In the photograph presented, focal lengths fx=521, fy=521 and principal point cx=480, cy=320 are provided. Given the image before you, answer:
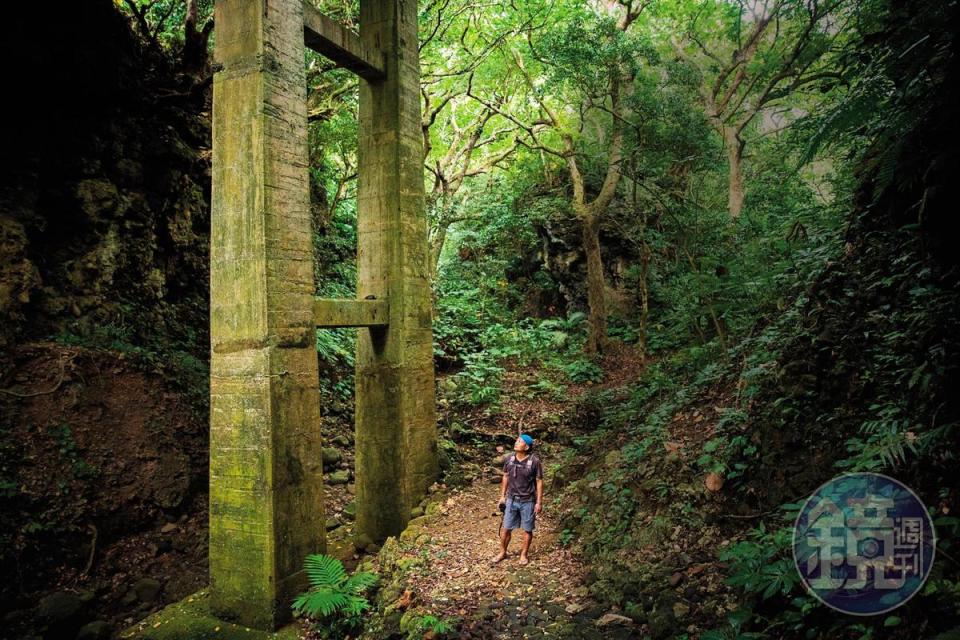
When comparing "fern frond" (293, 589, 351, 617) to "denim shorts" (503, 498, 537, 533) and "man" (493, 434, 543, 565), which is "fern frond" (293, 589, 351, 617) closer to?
"man" (493, 434, 543, 565)

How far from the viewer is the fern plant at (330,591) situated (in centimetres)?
575

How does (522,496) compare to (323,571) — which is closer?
Answer: (323,571)

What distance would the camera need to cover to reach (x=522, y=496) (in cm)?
643

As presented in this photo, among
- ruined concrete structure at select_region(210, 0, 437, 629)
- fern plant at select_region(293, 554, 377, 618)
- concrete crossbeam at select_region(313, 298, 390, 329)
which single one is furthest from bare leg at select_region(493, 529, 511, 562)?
concrete crossbeam at select_region(313, 298, 390, 329)

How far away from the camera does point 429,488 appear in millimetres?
8945

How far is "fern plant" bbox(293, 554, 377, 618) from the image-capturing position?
227 inches

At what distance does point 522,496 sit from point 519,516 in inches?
11.1

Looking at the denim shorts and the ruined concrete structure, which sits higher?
the ruined concrete structure

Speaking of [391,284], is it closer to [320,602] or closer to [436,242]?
[320,602]

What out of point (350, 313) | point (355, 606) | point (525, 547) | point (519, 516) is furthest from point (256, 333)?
point (525, 547)

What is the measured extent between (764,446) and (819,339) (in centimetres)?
121

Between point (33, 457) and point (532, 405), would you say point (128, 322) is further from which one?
point (532, 405)

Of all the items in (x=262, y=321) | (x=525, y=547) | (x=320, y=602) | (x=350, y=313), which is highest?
(x=350, y=313)

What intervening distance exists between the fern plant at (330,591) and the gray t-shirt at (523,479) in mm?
2008
